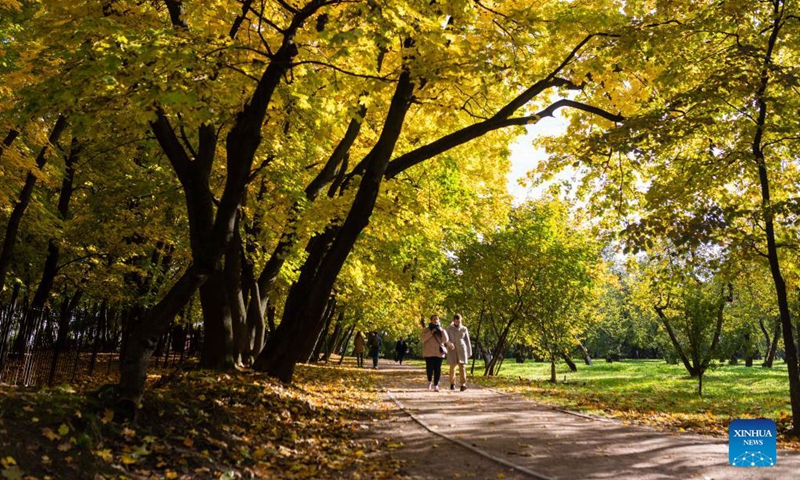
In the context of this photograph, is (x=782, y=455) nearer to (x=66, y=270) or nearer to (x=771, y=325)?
(x=66, y=270)

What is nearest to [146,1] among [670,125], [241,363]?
[241,363]

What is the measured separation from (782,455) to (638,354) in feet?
279

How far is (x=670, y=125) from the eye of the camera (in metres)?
8.20

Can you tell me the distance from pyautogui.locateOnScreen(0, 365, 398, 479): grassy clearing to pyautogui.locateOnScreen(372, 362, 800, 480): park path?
53 centimetres

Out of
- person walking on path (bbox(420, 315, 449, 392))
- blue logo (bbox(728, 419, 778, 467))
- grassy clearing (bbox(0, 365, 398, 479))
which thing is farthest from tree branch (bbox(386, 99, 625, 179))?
blue logo (bbox(728, 419, 778, 467))

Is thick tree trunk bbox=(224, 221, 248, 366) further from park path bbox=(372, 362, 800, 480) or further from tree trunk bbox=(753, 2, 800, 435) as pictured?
tree trunk bbox=(753, 2, 800, 435)

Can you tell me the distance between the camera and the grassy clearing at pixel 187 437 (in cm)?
421

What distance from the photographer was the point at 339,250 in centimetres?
937

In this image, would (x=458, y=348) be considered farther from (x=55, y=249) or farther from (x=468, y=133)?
(x=55, y=249)

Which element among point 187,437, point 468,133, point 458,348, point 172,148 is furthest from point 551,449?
point 458,348

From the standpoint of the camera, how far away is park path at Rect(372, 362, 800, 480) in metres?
5.29

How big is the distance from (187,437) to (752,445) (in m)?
6.39

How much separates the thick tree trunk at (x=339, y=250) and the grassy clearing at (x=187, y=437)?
138 cm

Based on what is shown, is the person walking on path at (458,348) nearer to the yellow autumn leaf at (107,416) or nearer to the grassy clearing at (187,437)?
the grassy clearing at (187,437)
